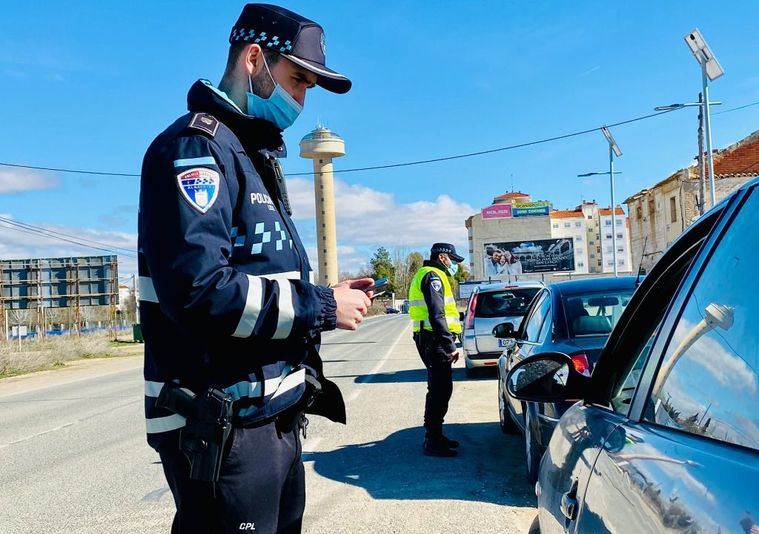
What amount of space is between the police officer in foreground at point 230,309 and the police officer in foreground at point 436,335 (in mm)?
4379

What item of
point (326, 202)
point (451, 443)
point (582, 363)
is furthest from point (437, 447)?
point (326, 202)

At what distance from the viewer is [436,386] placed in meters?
6.46

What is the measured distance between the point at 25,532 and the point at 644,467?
4.62 metres

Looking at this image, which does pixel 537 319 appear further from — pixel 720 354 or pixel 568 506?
pixel 720 354

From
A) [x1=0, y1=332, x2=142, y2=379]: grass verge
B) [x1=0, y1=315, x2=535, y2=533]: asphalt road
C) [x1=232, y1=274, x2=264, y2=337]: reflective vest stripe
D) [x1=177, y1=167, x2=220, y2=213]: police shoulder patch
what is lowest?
[x1=0, y1=332, x2=142, y2=379]: grass verge

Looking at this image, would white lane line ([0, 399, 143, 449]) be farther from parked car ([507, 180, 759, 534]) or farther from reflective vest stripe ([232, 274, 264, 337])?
parked car ([507, 180, 759, 534])

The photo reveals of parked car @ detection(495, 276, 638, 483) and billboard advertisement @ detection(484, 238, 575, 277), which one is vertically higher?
billboard advertisement @ detection(484, 238, 575, 277)

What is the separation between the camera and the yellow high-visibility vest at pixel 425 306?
673 cm

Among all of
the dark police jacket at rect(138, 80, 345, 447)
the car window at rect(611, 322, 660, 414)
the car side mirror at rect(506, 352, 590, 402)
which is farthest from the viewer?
the car side mirror at rect(506, 352, 590, 402)

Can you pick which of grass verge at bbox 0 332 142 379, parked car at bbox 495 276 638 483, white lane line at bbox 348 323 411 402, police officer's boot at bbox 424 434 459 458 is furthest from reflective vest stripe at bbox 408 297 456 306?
grass verge at bbox 0 332 142 379

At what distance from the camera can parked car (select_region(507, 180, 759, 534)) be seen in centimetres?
110

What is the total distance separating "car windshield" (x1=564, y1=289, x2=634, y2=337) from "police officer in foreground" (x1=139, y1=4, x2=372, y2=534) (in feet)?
11.9

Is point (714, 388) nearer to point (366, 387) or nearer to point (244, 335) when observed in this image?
point (244, 335)

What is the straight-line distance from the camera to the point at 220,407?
67.9 inches
